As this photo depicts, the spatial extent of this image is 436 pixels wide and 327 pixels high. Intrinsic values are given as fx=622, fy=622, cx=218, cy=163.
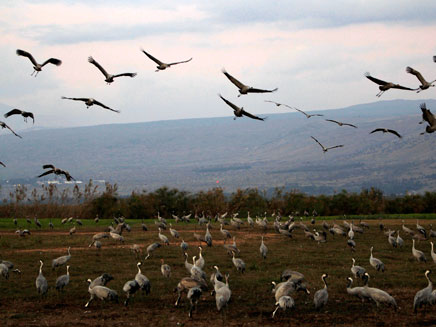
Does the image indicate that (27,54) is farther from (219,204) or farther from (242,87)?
(219,204)

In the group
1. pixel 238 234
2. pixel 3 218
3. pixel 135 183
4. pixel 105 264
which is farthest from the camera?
pixel 135 183

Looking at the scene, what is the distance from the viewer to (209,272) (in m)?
18.5

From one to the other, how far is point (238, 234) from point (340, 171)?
15214cm

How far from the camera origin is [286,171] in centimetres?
18500

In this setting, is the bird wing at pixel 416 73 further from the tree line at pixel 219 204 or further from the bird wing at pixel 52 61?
the tree line at pixel 219 204

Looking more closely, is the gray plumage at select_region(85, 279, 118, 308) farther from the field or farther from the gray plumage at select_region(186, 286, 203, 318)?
the gray plumage at select_region(186, 286, 203, 318)

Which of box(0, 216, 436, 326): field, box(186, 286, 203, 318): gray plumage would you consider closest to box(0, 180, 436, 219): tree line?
box(0, 216, 436, 326): field

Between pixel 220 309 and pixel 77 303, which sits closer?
pixel 220 309

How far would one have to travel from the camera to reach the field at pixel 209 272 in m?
12.9

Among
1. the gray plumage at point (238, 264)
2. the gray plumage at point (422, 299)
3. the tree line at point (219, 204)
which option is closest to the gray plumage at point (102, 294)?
the gray plumage at point (238, 264)

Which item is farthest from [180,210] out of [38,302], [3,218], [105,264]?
[38,302]

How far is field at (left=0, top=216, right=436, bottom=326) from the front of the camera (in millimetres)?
12930

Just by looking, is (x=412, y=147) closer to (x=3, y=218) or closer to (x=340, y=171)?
(x=340, y=171)

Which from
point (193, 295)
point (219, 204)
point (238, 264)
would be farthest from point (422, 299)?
point (219, 204)
